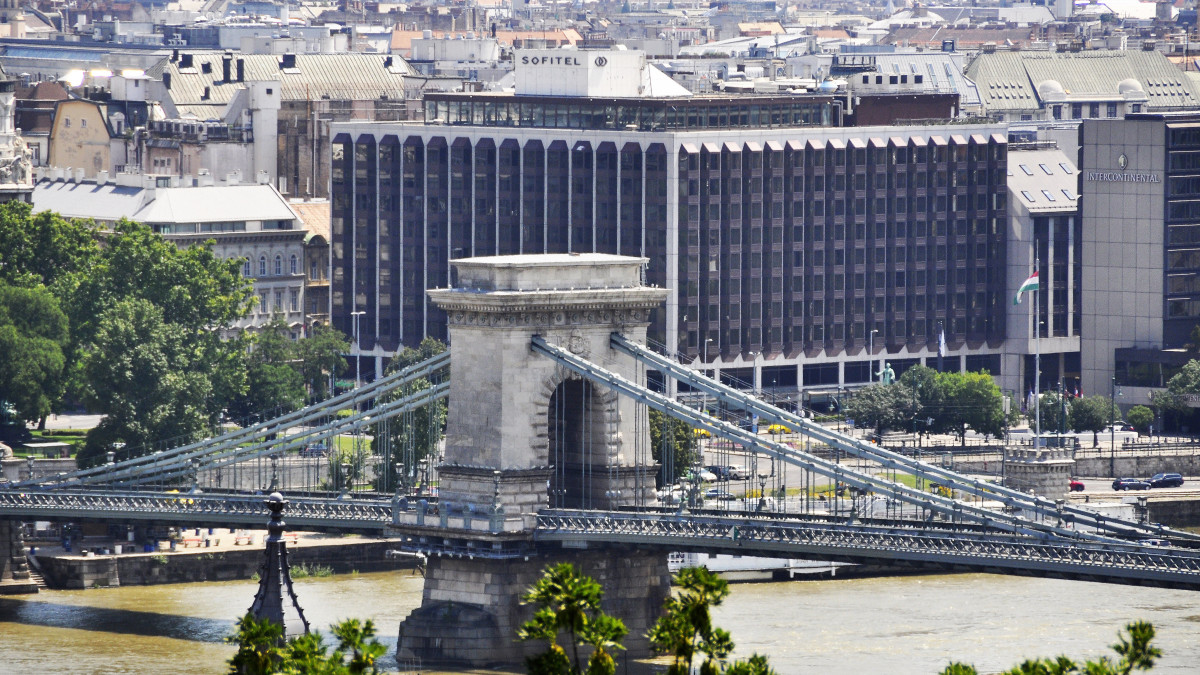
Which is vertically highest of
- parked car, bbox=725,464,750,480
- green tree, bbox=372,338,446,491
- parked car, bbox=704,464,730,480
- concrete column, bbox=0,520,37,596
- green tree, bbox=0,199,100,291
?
green tree, bbox=0,199,100,291

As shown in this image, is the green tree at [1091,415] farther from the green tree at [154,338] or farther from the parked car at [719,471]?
the green tree at [154,338]

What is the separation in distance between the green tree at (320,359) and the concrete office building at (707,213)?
6.19m

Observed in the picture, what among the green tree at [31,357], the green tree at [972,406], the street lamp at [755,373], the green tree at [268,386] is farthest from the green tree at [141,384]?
the green tree at [972,406]

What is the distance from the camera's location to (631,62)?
164875 millimetres

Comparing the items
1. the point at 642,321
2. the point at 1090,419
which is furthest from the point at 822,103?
the point at 642,321

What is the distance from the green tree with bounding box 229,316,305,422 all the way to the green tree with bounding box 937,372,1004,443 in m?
27.0

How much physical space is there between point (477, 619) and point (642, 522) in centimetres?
512

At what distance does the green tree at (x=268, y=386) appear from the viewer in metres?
146

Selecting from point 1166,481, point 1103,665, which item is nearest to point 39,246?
point 1166,481

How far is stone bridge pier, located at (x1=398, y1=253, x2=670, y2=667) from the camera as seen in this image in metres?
97.6

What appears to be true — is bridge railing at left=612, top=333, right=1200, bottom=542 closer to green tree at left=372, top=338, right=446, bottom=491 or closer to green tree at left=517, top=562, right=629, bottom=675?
green tree at left=372, top=338, right=446, bottom=491

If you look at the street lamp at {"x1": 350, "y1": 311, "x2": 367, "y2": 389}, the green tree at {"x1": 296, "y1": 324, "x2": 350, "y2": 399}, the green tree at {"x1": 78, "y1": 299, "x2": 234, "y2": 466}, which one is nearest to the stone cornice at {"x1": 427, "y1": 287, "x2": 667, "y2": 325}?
the green tree at {"x1": 78, "y1": 299, "x2": 234, "y2": 466}

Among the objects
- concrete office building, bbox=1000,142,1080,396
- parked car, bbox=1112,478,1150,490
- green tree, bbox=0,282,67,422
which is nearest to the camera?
green tree, bbox=0,282,67,422

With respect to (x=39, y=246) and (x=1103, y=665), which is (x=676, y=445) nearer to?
(x=39, y=246)
